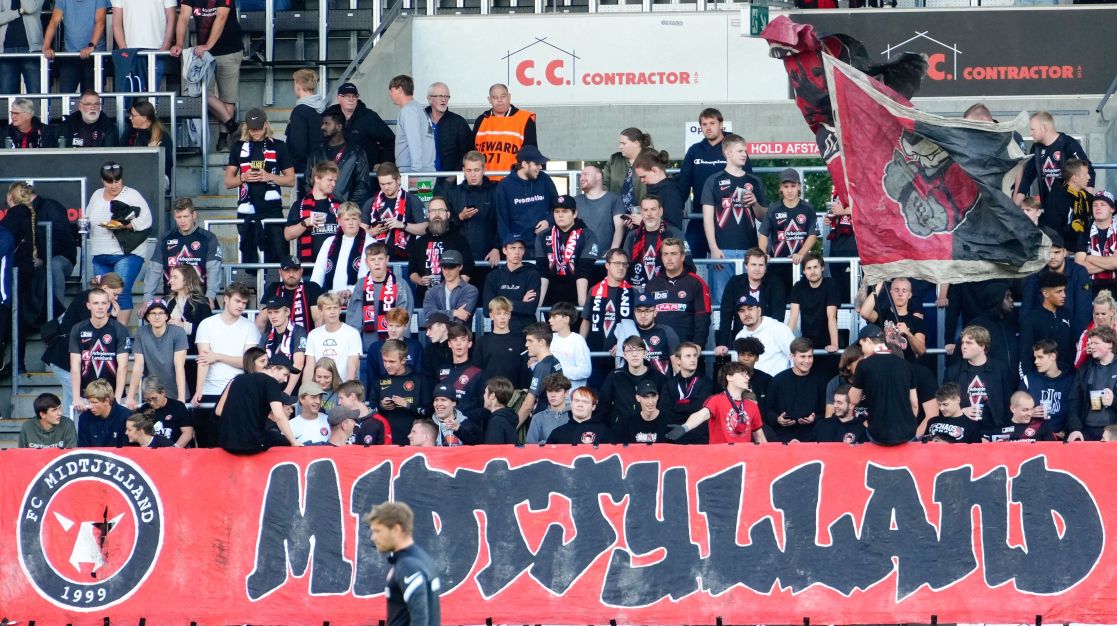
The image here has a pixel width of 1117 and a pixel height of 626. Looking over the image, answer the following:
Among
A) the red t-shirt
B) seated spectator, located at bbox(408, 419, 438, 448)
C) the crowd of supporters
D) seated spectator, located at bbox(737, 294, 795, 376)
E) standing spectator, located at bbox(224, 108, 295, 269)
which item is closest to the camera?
seated spectator, located at bbox(408, 419, 438, 448)

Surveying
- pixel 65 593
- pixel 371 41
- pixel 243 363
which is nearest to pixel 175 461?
pixel 65 593

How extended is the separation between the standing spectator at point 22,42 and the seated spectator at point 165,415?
286 inches

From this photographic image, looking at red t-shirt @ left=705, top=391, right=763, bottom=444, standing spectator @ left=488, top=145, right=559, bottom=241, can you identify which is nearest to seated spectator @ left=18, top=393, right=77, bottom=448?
standing spectator @ left=488, top=145, right=559, bottom=241

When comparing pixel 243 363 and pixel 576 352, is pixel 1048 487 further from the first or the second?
pixel 243 363

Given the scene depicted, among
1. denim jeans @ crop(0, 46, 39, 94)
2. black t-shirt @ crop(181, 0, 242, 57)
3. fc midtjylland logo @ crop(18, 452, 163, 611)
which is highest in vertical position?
black t-shirt @ crop(181, 0, 242, 57)

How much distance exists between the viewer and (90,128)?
20.5 metres

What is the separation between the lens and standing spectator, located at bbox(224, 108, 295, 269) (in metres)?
19.2

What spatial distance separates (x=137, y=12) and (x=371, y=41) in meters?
2.76

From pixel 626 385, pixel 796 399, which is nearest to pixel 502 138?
pixel 626 385

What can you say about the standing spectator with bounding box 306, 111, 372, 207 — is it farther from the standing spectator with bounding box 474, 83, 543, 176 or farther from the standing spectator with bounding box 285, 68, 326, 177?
the standing spectator with bounding box 474, 83, 543, 176

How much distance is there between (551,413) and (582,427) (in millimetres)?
497

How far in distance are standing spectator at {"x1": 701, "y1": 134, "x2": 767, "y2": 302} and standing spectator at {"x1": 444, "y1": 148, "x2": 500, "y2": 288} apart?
2194 mm

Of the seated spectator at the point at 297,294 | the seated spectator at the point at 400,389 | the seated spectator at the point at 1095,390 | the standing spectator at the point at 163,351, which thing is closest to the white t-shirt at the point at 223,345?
the standing spectator at the point at 163,351

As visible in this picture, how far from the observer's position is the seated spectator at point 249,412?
44.9 ft
